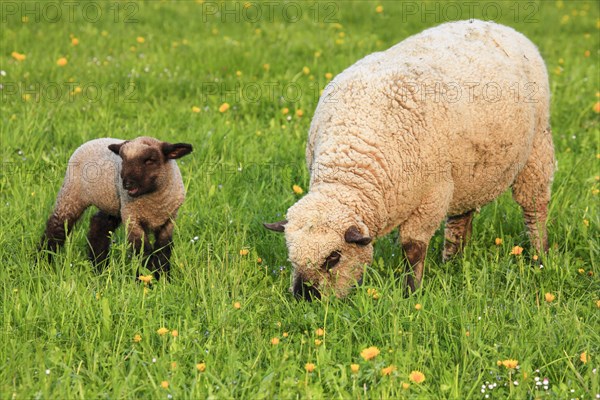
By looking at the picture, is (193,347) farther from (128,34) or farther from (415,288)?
(128,34)

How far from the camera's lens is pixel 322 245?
4.91m

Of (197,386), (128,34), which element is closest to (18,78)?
(128,34)

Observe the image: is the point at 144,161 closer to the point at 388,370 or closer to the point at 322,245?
the point at 322,245

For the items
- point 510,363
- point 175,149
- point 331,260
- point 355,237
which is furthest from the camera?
point 175,149

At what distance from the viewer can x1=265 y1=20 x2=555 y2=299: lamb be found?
5.04m

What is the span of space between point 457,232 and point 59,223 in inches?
120

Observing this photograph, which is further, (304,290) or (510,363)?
(304,290)

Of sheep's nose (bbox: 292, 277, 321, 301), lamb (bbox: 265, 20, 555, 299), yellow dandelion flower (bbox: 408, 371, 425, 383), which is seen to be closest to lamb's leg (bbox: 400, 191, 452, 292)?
lamb (bbox: 265, 20, 555, 299)

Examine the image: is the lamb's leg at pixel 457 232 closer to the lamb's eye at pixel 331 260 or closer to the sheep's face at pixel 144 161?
the lamb's eye at pixel 331 260

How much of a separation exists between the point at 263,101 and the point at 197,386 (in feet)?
18.1

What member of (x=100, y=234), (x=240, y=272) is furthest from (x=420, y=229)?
(x=100, y=234)

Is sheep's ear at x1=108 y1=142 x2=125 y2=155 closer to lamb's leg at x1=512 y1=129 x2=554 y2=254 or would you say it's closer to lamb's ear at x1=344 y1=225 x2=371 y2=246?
lamb's ear at x1=344 y1=225 x2=371 y2=246

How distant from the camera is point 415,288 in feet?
17.8

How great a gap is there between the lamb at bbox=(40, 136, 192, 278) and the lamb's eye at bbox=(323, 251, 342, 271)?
1.28 m
